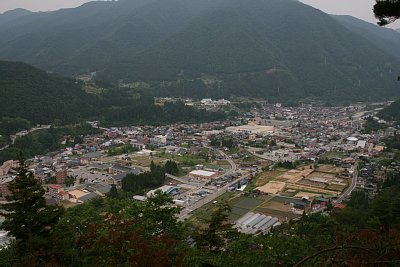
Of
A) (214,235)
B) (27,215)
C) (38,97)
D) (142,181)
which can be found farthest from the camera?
(38,97)

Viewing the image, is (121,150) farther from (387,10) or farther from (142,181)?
(387,10)

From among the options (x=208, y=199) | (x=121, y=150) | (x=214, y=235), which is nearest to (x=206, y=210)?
(x=208, y=199)

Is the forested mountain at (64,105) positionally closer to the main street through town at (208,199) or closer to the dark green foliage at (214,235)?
the main street through town at (208,199)

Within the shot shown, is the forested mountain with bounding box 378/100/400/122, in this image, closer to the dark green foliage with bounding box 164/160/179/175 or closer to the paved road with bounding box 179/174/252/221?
the paved road with bounding box 179/174/252/221

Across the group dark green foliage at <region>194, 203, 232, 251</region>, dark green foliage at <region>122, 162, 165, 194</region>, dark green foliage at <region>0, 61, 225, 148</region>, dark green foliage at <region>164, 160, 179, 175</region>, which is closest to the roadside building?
dark green foliage at <region>164, 160, 179, 175</region>

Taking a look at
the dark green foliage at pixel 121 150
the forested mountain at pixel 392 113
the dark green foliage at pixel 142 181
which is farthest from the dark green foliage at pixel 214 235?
the forested mountain at pixel 392 113
